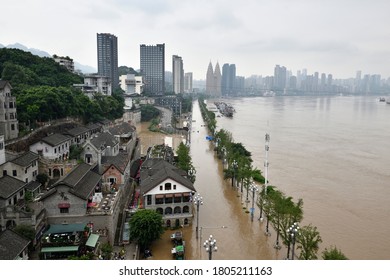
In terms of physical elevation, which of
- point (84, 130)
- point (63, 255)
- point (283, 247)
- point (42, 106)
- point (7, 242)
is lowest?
point (283, 247)

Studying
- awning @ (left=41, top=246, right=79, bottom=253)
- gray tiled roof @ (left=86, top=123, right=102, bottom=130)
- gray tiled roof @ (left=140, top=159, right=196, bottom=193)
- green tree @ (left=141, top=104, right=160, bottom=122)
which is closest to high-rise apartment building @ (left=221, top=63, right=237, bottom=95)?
green tree @ (left=141, top=104, right=160, bottom=122)

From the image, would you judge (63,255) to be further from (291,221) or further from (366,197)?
(366,197)

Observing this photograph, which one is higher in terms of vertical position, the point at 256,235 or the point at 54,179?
the point at 54,179

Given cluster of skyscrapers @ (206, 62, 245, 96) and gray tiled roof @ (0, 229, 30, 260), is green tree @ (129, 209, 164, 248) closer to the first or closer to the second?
gray tiled roof @ (0, 229, 30, 260)

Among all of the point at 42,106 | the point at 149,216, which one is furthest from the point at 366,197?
the point at 42,106

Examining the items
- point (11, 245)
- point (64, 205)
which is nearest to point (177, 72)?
point (64, 205)

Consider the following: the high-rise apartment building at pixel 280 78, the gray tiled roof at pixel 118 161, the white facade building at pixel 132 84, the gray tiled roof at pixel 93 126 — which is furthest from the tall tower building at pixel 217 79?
the gray tiled roof at pixel 118 161
